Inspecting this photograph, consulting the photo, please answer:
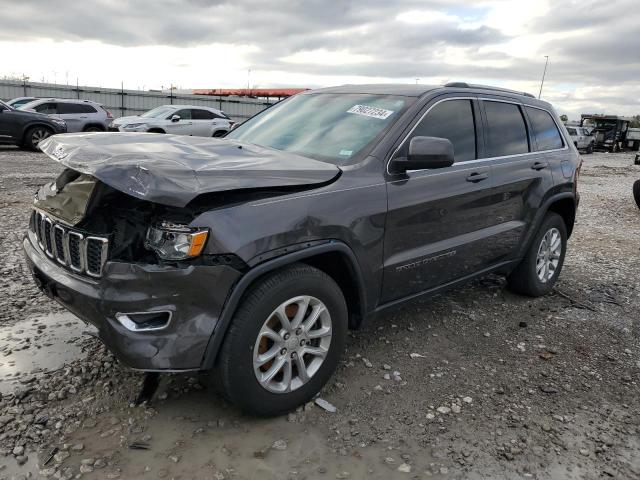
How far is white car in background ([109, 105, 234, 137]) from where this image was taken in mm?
16658

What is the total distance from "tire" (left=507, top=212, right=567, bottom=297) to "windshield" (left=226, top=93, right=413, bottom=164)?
2017mm

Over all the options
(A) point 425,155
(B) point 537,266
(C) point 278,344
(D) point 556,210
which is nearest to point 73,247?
(C) point 278,344

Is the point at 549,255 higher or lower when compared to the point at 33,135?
lower

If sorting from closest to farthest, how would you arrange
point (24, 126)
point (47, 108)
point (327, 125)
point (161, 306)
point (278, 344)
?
point (161, 306) → point (278, 344) → point (327, 125) → point (24, 126) → point (47, 108)

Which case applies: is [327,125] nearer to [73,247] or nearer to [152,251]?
[152,251]

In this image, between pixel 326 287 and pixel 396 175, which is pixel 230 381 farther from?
pixel 396 175

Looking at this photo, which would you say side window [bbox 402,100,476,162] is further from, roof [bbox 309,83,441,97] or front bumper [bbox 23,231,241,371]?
front bumper [bbox 23,231,241,371]

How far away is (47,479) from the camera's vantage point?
2.34 metres

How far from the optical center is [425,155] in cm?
308

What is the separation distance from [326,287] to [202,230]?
78 centimetres

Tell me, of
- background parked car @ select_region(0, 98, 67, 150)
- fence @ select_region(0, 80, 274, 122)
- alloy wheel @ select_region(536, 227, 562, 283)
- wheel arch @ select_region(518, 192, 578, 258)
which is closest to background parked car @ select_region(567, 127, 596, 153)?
fence @ select_region(0, 80, 274, 122)

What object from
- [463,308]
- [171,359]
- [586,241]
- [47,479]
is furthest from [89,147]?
[586,241]

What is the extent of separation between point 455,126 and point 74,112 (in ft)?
54.1

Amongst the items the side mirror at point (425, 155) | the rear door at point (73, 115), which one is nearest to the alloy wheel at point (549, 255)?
the side mirror at point (425, 155)
